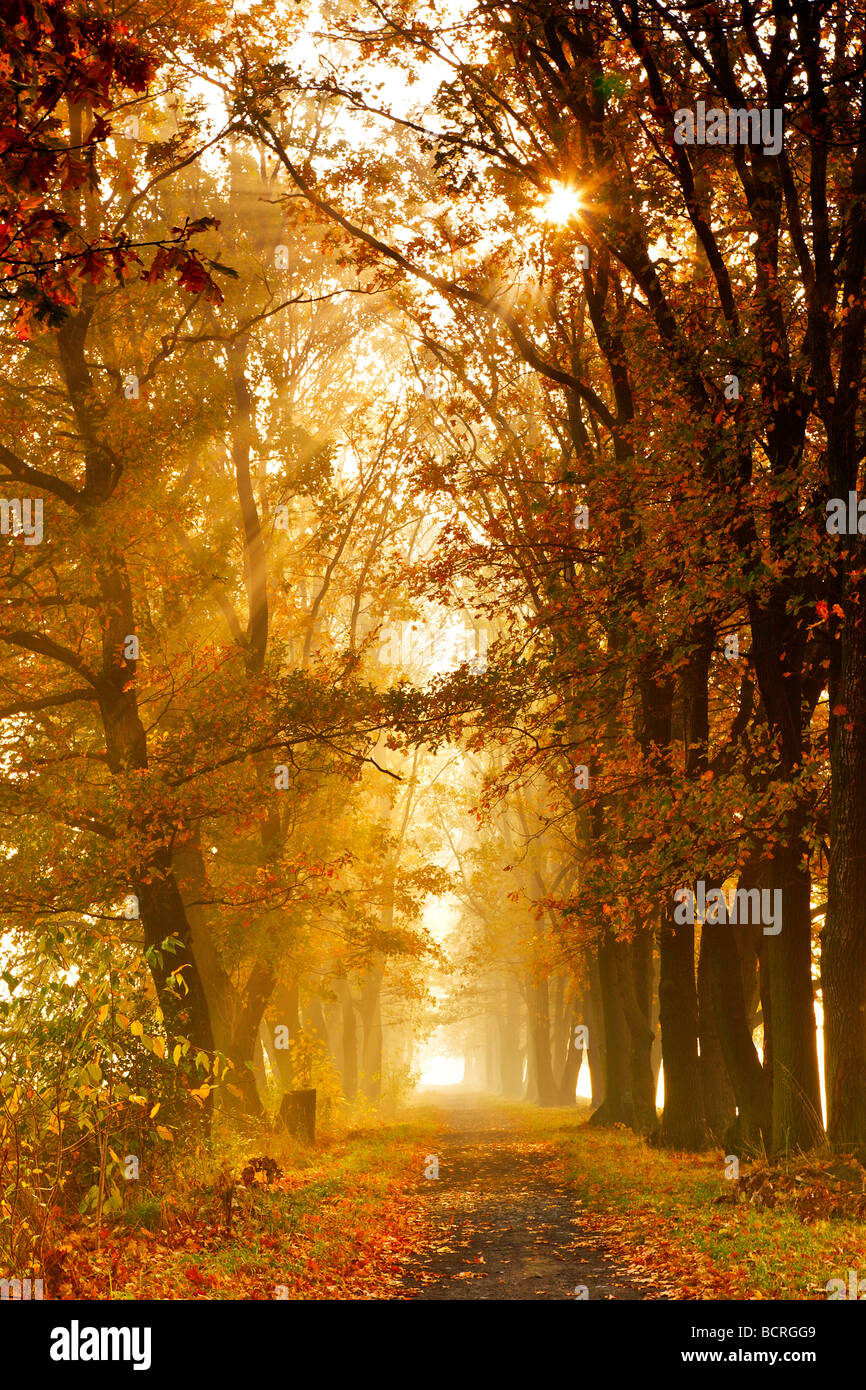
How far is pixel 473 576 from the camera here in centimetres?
1891

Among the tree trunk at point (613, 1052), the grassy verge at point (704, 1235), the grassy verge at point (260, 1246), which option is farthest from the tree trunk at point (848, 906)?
the tree trunk at point (613, 1052)

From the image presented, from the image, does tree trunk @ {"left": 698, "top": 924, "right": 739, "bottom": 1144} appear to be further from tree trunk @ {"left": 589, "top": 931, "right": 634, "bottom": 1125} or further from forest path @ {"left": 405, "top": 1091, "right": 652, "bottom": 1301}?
tree trunk @ {"left": 589, "top": 931, "right": 634, "bottom": 1125}

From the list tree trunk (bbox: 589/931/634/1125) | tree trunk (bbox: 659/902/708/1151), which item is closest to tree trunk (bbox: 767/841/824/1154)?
tree trunk (bbox: 659/902/708/1151)

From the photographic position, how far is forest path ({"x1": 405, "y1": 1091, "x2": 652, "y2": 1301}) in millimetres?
9109

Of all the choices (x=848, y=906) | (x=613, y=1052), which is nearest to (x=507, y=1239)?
(x=848, y=906)

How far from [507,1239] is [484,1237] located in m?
0.40

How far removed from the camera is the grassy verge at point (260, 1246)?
314 inches

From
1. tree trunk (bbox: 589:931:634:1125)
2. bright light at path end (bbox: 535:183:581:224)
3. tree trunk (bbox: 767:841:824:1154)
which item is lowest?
tree trunk (bbox: 589:931:634:1125)

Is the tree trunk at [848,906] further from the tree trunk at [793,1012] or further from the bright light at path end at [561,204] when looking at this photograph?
the bright light at path end at [561,204]

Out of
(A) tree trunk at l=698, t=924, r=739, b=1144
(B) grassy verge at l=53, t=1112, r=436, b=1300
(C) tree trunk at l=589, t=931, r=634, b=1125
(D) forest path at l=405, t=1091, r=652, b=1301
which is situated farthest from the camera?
(C) tree trunk at l=589, t=931, r=634, b=1125

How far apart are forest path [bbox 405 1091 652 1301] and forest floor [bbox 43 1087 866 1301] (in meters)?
0.03

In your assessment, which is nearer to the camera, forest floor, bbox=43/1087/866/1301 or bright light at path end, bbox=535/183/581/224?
forest floor, bbox=43/1087/866/1301

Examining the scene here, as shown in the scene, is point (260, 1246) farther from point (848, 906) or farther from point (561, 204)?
point (561, 204)
